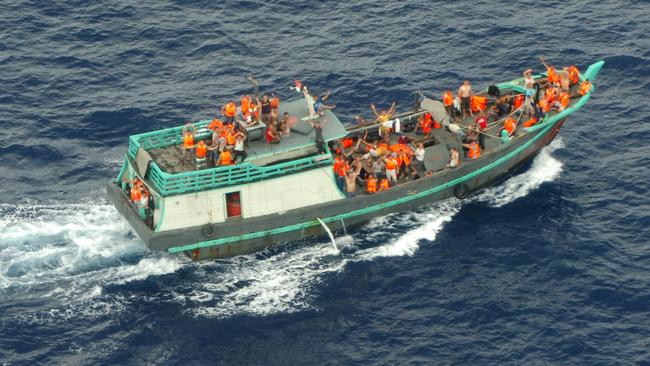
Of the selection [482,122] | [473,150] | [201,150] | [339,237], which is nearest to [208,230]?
[201,150]

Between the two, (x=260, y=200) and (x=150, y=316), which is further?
(x=260, y=200)

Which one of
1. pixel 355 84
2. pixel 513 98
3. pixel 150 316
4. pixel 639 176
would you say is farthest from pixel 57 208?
pixel 639 176

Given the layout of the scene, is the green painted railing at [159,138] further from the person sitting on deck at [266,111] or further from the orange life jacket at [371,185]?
the orange life jacket at [371,185]

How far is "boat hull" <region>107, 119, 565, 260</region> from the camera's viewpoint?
195ft

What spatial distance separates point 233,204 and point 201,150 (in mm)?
3346

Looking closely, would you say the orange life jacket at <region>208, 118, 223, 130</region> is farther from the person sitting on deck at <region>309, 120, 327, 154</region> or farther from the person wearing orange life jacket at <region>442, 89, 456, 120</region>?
the person wearing orange life jacket at <region>442, 89, 456, 120</region>

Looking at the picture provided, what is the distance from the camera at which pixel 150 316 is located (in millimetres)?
56531

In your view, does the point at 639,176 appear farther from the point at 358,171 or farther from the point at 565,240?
the point at 358,171

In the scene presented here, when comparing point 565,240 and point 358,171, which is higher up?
point 358,171

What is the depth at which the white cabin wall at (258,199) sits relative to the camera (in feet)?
194

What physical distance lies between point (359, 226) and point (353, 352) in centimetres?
1086

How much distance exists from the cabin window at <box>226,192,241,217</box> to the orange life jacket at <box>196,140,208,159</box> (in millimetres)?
2510

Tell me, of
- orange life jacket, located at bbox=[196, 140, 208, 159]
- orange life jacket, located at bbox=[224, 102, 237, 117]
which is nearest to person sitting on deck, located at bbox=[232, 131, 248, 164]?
orange life jacket, located at bbox=[196, 140, 208, 159]

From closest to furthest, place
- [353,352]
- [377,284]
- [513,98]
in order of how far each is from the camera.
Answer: [353,352], [377,284], [513,98]
